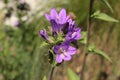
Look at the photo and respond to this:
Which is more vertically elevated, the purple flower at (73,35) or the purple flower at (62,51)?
the purple flower at (73,35)

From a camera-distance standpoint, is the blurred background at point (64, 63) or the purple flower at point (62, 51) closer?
the purple flower at point (62, 51)

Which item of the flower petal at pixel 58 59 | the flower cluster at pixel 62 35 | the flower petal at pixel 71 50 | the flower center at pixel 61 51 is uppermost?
the flower cluster at pixel 62 35

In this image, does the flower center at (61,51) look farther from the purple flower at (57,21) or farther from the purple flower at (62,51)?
the purple flower at (57,21)

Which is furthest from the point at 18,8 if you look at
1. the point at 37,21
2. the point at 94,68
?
the point at 94,68

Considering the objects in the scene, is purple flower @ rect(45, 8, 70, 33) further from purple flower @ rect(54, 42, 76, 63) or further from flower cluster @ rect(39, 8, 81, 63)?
purple flower @ rect(54, 42, 76, 63)

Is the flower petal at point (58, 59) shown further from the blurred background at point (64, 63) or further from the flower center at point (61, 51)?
the blurred background at point (64, 63)

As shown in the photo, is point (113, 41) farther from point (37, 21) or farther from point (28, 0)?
point (28, 0)

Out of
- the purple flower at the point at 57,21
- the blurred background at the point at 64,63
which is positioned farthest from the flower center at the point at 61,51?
the blurred background at the point at 64,63

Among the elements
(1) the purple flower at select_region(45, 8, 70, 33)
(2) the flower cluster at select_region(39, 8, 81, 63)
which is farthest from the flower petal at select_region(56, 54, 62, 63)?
(1) the purple flower at select_region(45, 8, 70, 33)

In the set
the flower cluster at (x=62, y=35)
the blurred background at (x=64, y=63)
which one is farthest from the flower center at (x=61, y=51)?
the blurred background at (x=64, y=63)
